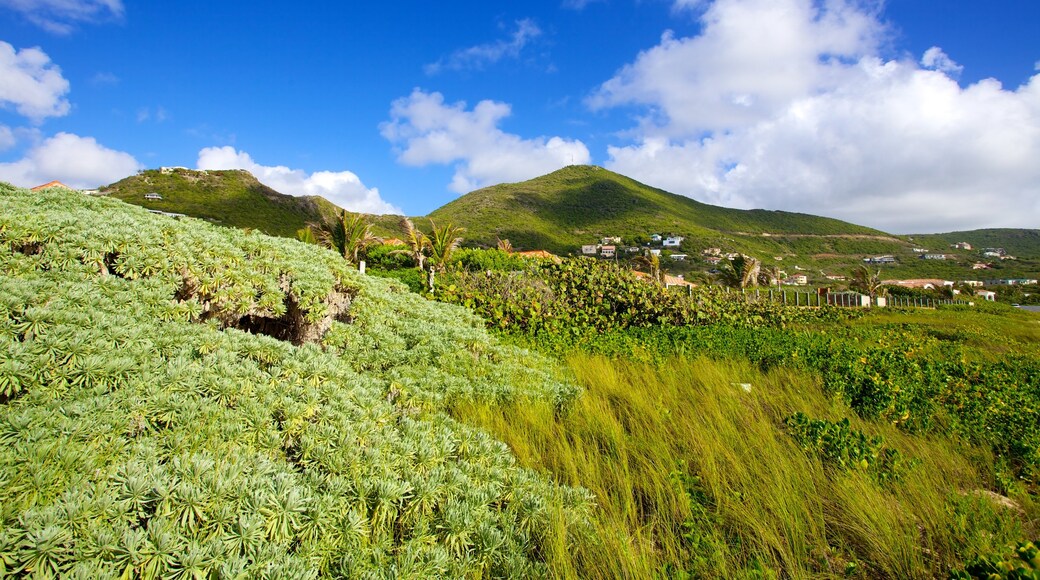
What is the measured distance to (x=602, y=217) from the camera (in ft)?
301

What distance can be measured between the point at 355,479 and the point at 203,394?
954mm

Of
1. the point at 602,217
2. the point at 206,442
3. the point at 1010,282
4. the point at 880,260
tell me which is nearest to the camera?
the point at 206,442

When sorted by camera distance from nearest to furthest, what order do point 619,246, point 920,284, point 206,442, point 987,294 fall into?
1. point 206,442
2. point 987,294
3. point 920,284
4. point 619,246

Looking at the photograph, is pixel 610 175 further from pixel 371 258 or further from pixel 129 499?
pixel 129 499

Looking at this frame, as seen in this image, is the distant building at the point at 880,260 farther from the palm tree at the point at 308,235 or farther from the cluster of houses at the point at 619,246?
the palm tree at the point at 308,235

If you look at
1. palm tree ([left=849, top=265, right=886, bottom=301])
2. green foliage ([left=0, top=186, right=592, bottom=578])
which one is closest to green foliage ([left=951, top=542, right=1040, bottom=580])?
green foliage ([left=0, top=186, right=592, bottom=578])

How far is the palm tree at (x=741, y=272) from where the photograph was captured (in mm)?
25016

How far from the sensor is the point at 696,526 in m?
2.34

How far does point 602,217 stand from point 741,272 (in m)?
67.0

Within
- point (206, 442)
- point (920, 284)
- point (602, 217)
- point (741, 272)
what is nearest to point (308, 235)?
Result: point (741, 272)

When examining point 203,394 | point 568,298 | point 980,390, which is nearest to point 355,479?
point 203,394

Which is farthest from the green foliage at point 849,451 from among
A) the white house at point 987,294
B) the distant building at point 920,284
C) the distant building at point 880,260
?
the distant building at point 880,260

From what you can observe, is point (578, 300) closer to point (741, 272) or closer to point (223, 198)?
point (741, 272)

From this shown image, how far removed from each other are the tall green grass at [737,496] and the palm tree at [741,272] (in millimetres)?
22710
